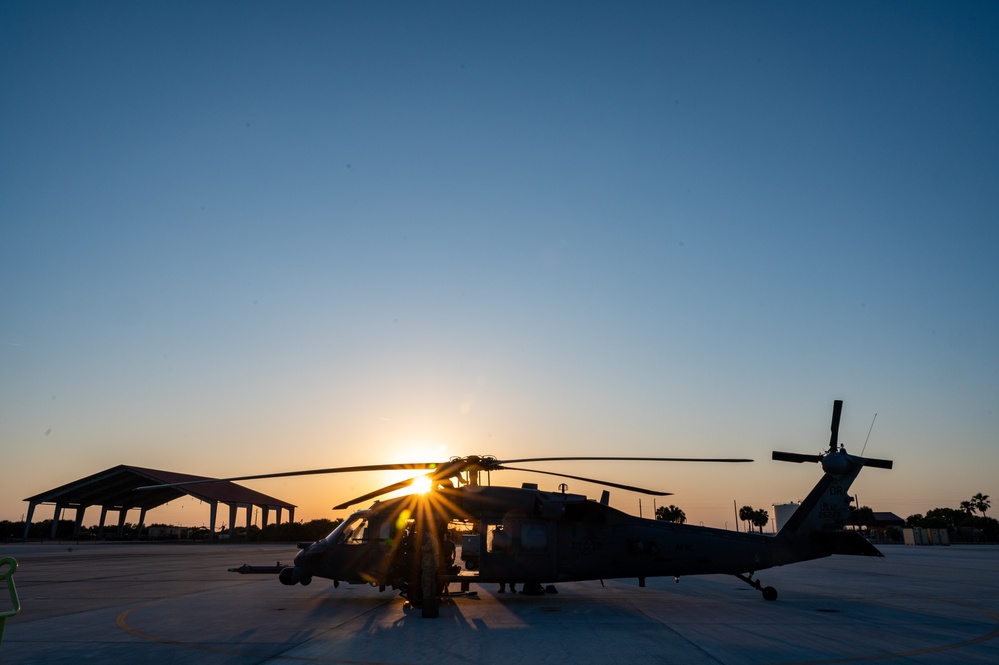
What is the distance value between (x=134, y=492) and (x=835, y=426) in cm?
6975

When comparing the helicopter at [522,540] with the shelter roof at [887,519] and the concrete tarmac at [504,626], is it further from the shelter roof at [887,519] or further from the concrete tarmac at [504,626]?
the shelter roof at [887,519]

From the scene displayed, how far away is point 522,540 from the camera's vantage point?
16953mm

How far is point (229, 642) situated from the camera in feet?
35.8

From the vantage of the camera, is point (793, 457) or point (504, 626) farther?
point (793, 457)

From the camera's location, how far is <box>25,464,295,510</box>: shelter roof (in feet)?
207

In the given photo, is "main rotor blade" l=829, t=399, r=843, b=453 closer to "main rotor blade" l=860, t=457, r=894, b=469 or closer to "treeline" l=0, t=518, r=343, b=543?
"main rotor blade" l=860, t=457, r=894, b=469

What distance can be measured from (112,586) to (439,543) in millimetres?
12685

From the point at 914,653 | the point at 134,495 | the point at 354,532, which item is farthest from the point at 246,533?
the point at 914,653

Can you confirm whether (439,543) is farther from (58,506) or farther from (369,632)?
(58,506)

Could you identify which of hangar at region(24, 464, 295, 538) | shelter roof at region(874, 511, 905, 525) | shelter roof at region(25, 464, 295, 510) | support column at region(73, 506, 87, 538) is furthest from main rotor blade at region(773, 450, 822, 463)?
shelter roof at region(874, 511, 905, 525)

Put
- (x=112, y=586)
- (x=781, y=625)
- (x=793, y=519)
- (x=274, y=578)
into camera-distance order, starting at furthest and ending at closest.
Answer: (x=274, y=578) < (x=112, y=586) < (x=793, y=519) < (x=781, y=625)

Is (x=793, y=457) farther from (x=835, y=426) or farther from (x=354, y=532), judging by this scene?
(x=354, y=532)

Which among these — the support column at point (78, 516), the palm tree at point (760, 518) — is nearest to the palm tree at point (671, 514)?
the palm tree at point (760, 518)

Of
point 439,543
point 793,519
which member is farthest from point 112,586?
point 793,519
